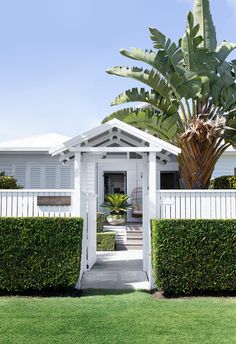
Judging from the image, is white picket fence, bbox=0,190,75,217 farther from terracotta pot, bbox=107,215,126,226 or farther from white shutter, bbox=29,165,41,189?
white shutter, bbox=29,165,41,189

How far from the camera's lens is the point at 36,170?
18.8m

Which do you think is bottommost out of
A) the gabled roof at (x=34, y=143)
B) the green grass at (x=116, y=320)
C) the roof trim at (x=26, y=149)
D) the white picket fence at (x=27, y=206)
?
the green grass at (x=116, y=320)

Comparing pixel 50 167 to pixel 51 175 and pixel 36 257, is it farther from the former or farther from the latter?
pixel 36 257

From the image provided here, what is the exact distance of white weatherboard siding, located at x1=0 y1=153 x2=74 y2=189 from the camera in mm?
18672

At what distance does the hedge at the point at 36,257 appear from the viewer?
840cm

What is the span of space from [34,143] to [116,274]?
1067 cm

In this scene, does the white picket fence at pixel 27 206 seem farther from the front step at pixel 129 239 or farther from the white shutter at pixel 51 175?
the white shutter at pixel 51 175

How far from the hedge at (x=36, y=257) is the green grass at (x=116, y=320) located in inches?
14.4

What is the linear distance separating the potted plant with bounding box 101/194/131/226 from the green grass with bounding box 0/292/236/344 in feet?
32.0

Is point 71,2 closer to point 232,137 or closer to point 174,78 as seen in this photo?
point 174,78

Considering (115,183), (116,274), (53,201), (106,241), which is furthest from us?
(115,183)

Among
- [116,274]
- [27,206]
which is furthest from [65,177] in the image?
[27,206]

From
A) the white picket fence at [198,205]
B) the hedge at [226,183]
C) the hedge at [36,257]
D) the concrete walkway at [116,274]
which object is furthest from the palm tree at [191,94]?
the hedge at [36,257]

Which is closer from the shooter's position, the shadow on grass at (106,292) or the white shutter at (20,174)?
the shadow on grass at (106,292)
